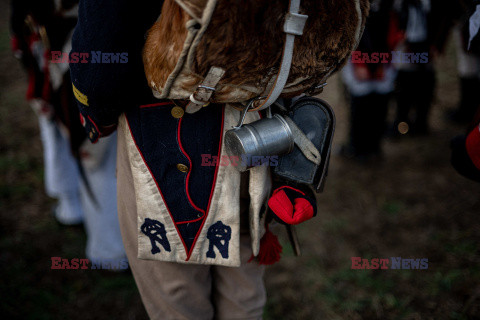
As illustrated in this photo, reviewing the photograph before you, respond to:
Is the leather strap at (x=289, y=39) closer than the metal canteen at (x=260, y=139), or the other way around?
the leather strap at (x=289, y=39)

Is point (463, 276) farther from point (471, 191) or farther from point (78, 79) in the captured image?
point (78, 79)

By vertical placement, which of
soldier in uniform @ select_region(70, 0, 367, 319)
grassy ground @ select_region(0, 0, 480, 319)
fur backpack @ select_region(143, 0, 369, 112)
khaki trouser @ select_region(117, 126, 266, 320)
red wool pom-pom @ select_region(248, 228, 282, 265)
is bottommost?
grassy ground @ select_region(0, 0, 480, 319)

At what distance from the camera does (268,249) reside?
1.29 metres

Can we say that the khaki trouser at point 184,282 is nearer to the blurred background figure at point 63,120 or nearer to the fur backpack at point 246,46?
the fur backpack at point 246,46

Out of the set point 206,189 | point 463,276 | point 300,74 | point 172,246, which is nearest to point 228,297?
point 172,246

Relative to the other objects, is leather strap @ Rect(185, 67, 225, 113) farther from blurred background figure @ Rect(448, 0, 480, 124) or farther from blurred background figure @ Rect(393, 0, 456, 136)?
blurred background figure @ Rect(448, 0, 480, 124)

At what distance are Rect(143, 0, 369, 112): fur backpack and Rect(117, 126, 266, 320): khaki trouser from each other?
43 cm

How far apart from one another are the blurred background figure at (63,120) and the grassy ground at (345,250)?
0.29 m

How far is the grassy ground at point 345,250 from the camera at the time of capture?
1.99 metres

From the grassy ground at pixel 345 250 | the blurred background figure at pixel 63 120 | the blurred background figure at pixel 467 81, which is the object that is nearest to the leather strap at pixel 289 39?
the blurred background figure at pixel 63 120

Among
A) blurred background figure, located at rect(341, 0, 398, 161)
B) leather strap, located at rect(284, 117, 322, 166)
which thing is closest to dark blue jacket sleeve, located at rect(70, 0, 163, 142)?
leather strap, located at rect(284, 117, 322, 166)

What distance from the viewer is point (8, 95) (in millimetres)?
4426

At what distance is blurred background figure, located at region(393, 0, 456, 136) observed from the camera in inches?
94.9

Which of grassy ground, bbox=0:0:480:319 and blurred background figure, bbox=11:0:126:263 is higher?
blurred background figure, bbox=11:0:126:263
